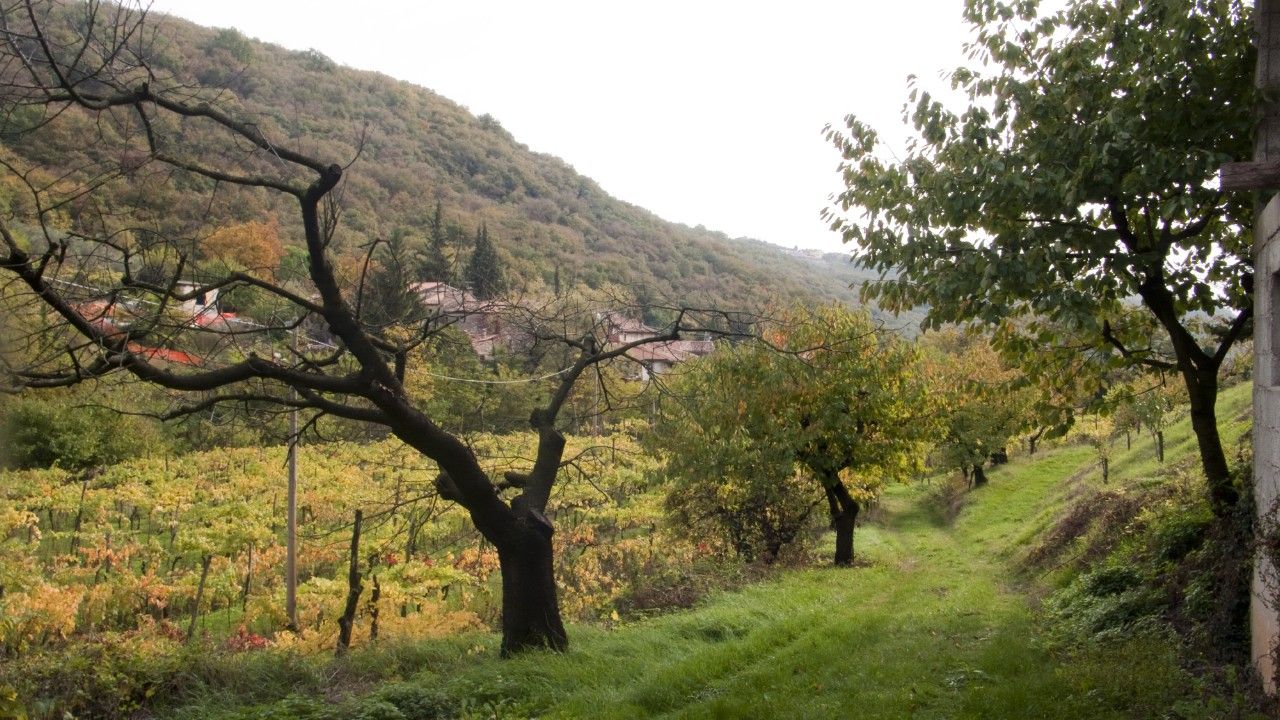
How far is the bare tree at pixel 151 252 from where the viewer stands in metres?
5.80

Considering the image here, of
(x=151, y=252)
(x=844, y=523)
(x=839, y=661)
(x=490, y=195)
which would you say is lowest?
(x=839, y=661)

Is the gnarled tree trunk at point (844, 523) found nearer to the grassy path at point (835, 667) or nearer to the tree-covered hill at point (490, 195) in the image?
the grassy path at point (835, 667)

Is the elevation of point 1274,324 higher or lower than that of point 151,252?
lower

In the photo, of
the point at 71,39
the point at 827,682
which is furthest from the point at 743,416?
the point at 71,39

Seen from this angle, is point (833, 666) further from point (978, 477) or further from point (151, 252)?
point (978, 477)

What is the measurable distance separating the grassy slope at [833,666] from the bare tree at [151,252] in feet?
3.77

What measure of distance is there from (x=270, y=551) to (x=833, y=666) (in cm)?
1485

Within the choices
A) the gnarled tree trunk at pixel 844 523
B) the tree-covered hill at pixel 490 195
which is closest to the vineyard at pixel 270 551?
the gnarled tree trunk at pixel 844 523

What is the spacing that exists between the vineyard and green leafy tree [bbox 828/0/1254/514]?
16.7 feet

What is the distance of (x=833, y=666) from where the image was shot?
824cm

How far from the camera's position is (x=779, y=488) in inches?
741

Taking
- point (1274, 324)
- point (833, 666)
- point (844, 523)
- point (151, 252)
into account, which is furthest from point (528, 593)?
point (844, 523)

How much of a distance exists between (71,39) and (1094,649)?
32.3ft

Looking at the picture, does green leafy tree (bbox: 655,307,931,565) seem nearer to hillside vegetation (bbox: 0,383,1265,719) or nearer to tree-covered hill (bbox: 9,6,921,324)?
hillside vegetation (bbox: 0,383,1265,719)
